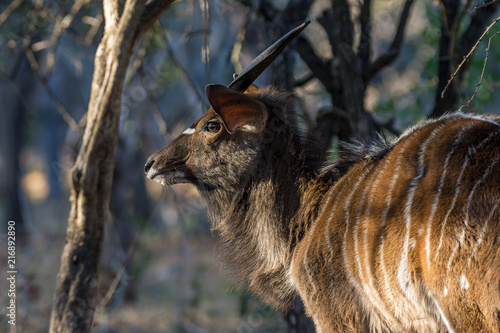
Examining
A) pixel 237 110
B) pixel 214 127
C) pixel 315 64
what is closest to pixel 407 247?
pixel 237 110

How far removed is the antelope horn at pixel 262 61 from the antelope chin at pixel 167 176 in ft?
2.03

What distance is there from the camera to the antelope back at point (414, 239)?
2420mm

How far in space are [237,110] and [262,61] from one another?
348 mm

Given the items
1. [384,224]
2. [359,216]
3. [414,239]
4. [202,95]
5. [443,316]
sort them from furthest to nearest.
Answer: [202,95] < [359,216] < [384,224] < [414,239] < [443,316]

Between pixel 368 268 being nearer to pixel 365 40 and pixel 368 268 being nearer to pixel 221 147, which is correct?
pixel 221 147

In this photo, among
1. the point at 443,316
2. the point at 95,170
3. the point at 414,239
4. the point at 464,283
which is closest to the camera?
the point at 464,283

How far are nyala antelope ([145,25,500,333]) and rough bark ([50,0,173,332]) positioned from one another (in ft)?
1.13

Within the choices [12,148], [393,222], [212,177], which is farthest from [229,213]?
[12,148]

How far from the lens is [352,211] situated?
3.13 metres

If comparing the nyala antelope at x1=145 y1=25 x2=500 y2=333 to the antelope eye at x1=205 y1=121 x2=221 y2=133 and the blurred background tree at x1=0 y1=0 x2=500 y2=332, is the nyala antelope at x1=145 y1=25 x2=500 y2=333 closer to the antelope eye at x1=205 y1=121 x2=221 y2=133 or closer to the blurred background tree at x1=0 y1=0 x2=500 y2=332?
the antelope eye at x1=205 y1=121 x2=221 y2=133

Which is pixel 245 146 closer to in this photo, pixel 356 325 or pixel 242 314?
pixel 356 325

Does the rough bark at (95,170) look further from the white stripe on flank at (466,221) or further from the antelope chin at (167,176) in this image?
the white stripe on flank at (466,221)

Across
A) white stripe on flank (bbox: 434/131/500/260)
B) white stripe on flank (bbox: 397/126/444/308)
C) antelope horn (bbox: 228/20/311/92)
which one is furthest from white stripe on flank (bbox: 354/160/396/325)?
antelope horn (bbox: 228/20/311/92)

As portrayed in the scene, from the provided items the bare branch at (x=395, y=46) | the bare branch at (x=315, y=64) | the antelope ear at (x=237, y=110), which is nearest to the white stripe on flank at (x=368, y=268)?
the antelope ear at (x=237, y=110)
